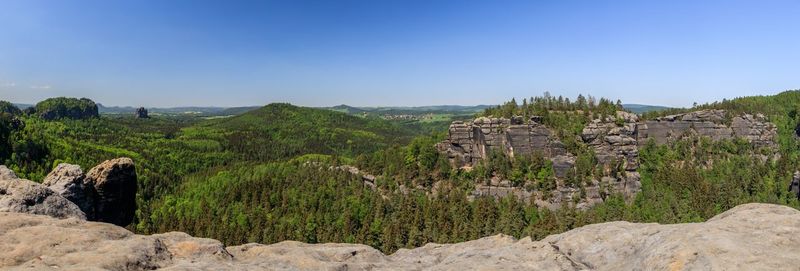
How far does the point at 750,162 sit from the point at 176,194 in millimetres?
208015

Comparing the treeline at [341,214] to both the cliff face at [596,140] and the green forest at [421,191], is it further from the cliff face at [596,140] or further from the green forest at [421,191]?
the cliff face at [596,140]

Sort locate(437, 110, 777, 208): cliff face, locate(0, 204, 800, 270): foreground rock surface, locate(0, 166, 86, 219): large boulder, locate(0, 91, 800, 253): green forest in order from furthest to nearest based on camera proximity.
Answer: locate(437, 110, 777, 208): cliff face → locate(0, 91, 800, 253): green forest → locate(0, 166, 86, 219): large boulder → locate(0, 204, 800, 270): foreground rock surface

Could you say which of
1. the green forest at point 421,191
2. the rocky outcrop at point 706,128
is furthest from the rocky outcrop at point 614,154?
the rocky outcrop at point 706,128

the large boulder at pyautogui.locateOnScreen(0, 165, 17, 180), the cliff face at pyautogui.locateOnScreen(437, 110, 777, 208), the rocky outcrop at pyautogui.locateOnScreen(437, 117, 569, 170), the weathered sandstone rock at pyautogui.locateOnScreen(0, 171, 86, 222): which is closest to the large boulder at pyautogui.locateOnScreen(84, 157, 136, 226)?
the large boulder at pyautogui.locateOnScreen(0, 165, 17, 180)

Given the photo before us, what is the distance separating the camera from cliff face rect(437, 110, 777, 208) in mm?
122750

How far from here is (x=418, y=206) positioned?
114 meters

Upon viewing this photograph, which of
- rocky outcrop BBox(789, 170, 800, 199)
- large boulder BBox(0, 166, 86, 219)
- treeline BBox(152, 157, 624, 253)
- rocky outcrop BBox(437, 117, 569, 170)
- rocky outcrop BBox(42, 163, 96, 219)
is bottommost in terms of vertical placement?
treeline BBox(152, 157, 624, 253)

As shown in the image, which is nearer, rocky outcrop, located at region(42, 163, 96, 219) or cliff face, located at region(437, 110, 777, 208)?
rocky outcrop, located at region(42, 163, 96, 219)

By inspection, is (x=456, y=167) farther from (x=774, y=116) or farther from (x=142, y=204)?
(x=774, y=116)

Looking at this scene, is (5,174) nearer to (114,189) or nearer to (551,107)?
(114,189)

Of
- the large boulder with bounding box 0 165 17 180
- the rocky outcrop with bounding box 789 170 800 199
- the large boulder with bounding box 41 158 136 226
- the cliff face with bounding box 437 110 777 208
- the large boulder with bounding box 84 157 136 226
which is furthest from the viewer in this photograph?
the cliff face with bounding box 437 110 777 208

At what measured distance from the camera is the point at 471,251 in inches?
814

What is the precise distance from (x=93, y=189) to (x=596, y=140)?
135 meters

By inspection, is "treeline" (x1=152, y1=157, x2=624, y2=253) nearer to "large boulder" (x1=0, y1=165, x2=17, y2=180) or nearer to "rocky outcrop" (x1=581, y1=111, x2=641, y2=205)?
"rocky outcrop" (x1=581, y1=111, x2=641, y2=205)
